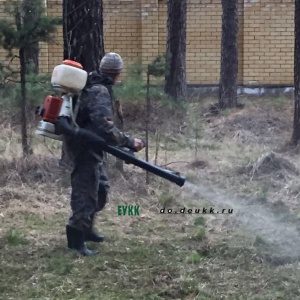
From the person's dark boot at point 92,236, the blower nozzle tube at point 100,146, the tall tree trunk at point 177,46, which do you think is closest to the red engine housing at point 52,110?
the blower nozzle tube at point 100,146

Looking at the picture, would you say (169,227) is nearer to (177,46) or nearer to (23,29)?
(23,29)

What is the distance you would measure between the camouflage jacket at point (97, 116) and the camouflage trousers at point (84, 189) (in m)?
0.13

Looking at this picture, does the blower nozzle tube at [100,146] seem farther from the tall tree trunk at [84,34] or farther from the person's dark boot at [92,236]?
the tall tree trunk at [84,34]

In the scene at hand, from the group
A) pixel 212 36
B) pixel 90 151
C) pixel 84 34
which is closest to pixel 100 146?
pixel 90 151

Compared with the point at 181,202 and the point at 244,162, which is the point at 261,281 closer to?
the point at 181,202

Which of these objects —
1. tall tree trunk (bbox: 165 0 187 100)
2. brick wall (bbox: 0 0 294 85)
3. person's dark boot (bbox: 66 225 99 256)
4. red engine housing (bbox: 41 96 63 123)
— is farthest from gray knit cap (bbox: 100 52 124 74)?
brick wall (bbox: 0 0 294 85)

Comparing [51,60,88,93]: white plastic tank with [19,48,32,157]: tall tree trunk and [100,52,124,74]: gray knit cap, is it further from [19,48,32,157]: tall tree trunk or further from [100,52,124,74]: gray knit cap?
[19,48,32,157]: tall tree trunk

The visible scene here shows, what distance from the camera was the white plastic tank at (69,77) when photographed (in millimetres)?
6539

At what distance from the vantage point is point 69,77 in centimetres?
654

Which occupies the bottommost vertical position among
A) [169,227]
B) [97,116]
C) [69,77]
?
[169,227]

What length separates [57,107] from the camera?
6562mm

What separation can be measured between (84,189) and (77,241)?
0.51 meters

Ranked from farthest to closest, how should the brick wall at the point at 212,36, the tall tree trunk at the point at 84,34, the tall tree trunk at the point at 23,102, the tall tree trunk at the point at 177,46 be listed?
1. the brick wall at the point at 212,36
2. the tall tree trunk at the point at 177,46
3. the tall tree trunk at the point at 23,102
4. the tall tree trunk at the point at 84,34

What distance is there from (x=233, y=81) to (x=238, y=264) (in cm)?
1043
